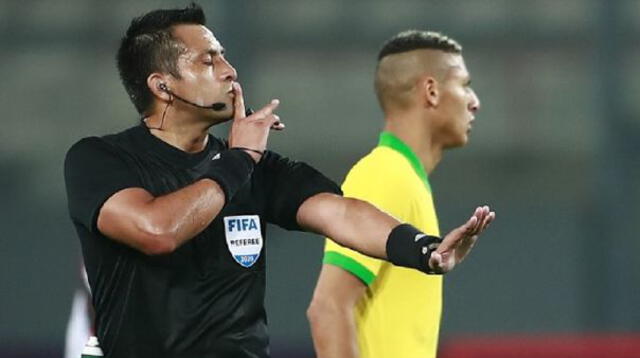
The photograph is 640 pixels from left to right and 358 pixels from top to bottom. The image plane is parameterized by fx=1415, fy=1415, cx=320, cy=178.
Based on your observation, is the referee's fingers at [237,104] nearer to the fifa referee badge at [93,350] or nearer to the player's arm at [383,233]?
the player's arm at [383,233]

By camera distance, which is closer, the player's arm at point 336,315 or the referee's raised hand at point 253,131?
the referee's raised hand at point 253,131

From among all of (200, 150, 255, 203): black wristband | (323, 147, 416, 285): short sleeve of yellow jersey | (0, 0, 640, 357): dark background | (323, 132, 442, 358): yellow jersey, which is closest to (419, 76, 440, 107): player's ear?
(323, 147, 416, 285): short sleeve of yellow jersey

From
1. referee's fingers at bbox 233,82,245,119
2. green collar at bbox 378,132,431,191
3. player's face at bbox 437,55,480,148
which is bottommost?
referee's fingers at bbox 233,82,245,119

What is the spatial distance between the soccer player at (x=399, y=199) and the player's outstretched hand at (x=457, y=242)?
2.77 ft

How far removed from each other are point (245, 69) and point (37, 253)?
6.50 feet

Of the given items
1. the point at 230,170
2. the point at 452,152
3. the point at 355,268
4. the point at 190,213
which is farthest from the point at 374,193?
the point at 452,152

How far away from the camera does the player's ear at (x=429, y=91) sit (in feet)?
16.3

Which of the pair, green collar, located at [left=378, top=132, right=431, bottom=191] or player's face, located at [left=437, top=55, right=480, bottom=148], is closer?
green collar, located at [left=378, top=132, right=431, bottom=191]

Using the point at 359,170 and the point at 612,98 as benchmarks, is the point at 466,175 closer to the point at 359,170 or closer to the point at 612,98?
the point at 612,98

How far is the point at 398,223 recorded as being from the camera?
3.72m

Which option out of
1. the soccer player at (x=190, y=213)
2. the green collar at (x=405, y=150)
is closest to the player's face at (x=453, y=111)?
the green collar at (x=405, y=150)

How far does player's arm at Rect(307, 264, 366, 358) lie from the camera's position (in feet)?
14.0

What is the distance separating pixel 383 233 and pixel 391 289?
0.75 meters

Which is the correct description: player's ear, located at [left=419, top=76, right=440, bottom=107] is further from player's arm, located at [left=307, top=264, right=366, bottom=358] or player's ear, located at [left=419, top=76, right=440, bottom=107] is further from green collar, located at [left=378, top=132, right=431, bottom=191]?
player's arm, located at [left=307, top=264, right=366, bottom=358]
